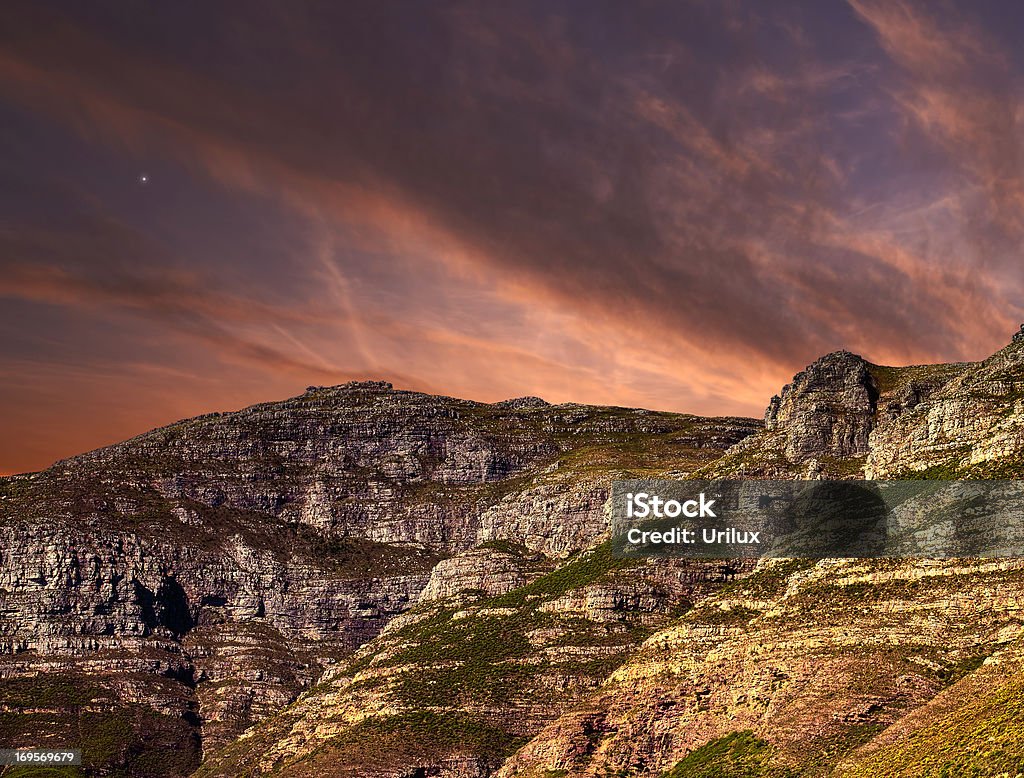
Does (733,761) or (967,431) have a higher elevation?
(967,431)

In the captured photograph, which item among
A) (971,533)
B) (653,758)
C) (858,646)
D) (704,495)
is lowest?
(653,758)

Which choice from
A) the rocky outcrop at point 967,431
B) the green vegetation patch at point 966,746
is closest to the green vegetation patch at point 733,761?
the green vegetation patch at point 966,746

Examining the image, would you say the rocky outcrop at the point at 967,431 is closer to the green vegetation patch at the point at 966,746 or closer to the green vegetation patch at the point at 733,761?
the green vegetation patch at the point at 733,761

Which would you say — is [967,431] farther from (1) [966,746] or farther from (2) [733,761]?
(1) [966,746]

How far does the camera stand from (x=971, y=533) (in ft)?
437

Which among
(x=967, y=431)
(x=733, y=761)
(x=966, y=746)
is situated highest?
(x=967, y=431)

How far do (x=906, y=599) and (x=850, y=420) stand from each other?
70806mm

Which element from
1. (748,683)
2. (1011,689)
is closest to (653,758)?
(748,683)

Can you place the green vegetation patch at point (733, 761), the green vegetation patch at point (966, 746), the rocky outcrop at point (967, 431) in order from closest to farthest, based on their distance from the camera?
the green vegetation patch at point (966, 746) < the green vegetation patch at point (733, 761) < the rocky outcrop at point (967, 431)

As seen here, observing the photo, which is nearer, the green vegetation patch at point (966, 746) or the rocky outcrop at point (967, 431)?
the green vegetation patch at point (966, 746)

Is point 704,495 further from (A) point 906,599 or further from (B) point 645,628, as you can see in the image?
(A) point 906,599

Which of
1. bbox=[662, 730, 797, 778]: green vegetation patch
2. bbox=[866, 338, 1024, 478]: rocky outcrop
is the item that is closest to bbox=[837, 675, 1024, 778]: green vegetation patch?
bbox=[662, 730, 797, 778]: green vegetation patch

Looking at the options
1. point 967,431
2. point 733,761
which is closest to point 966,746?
point 733,761

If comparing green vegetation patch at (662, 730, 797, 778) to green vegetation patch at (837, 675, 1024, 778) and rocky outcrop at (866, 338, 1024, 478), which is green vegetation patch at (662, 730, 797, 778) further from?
rocky outcrop at (866, 338, 1024, 478)
